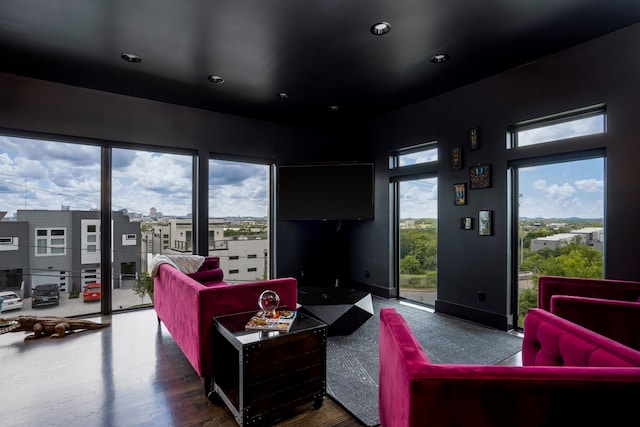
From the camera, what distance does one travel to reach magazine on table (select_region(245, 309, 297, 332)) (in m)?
2.10

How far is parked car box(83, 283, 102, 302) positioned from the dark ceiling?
2.48 metres

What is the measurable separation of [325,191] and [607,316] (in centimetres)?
374

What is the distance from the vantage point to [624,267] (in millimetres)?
2873

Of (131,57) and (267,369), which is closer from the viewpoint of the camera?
(267,369)

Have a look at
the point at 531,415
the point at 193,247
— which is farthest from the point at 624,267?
the point at 193,247

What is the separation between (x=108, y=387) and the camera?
7.98 ft

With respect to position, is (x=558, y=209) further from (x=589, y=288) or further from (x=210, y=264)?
(x=210, y=264)

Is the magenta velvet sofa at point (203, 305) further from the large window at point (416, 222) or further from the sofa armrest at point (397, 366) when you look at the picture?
the large window at point (416, 222)

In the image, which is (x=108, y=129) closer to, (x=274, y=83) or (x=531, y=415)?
(x=274, y=83)

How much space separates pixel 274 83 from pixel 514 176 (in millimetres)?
3018

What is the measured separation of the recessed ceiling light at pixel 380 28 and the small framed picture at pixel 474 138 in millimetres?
1775

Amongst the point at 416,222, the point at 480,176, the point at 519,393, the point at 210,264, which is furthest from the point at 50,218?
the point at 480,176

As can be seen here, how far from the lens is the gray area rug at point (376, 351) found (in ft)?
7.60

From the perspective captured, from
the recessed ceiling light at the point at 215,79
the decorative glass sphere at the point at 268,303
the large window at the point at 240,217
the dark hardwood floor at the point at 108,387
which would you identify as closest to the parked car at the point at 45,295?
the dark hardwood floor at the point at 108,387
